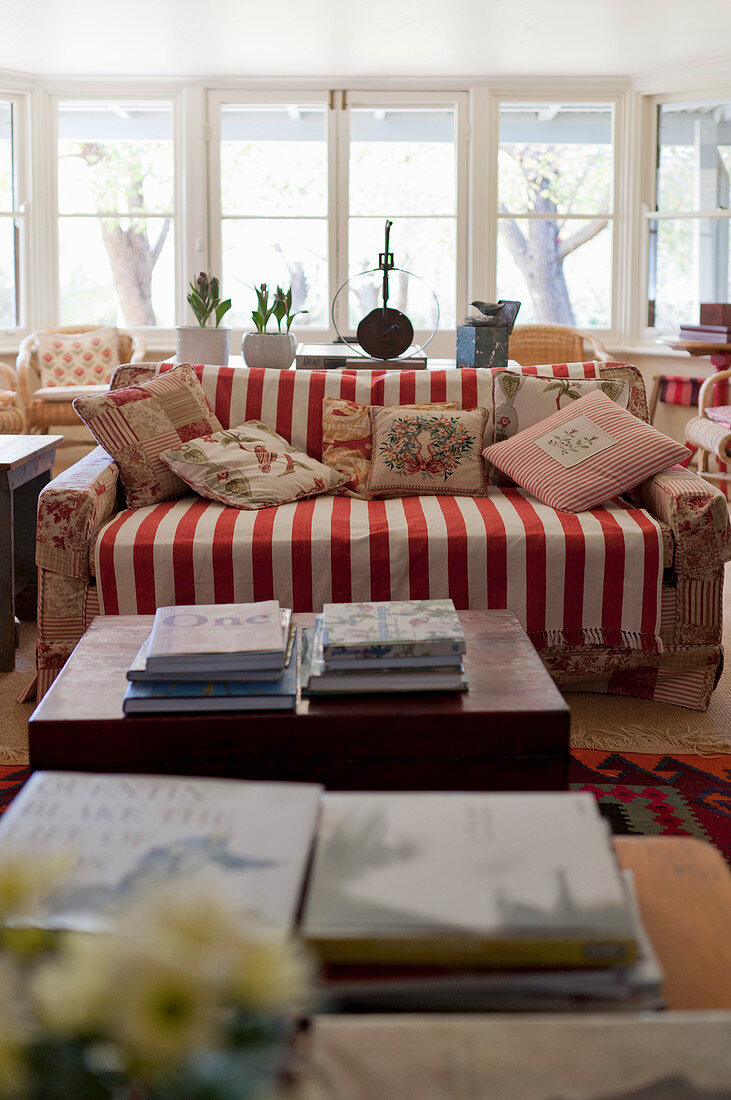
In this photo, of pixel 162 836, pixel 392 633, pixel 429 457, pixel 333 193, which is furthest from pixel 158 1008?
pixel 333 193

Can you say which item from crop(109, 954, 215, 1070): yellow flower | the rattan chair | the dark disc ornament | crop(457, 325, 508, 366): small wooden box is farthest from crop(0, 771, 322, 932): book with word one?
the rattan chair

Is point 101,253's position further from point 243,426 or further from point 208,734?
point 208,734

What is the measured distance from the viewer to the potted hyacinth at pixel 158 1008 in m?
0.45

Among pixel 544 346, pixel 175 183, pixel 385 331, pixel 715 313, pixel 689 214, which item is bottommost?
pixel 385 331

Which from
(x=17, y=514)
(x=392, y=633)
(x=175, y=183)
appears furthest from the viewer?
(x=175, y=183)

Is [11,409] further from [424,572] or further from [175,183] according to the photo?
[424,572]

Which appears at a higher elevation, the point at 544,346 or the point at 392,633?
the point at 544,346

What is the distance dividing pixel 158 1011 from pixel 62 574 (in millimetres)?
2182

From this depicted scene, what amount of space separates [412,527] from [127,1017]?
2.15 m

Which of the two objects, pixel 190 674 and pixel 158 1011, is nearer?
pixel 158 1011

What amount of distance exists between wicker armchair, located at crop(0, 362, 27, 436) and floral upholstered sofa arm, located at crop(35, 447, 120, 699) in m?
3.11

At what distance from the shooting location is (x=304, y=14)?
4926mm

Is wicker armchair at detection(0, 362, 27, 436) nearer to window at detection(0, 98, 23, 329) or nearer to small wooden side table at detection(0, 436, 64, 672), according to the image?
window at detection(0, 98, 23, 329)

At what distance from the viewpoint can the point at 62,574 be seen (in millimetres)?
2529
